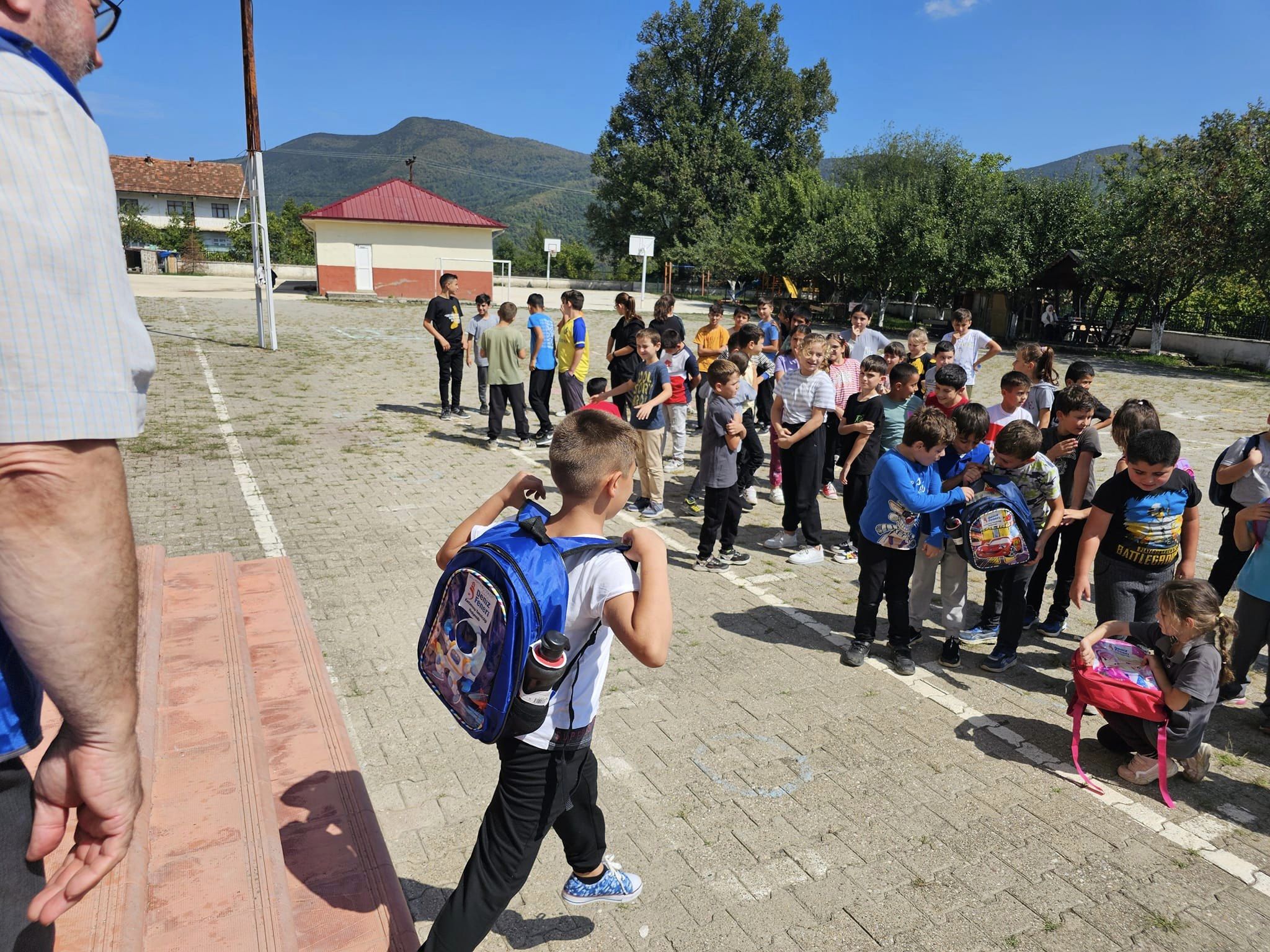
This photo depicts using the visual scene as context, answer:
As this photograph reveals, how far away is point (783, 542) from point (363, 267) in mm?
34072

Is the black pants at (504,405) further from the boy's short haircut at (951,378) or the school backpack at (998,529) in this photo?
the school backpack at (998,529)

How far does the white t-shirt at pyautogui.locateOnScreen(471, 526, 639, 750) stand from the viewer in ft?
7.60

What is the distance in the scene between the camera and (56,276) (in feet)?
3.67

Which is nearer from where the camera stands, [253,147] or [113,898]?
[113,898]

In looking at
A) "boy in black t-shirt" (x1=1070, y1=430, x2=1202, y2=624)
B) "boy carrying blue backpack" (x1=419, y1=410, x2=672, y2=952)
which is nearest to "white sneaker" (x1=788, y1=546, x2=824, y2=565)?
"boy in black t-shirt" (x1=1070, y1=430, x2=1202, y2=624)

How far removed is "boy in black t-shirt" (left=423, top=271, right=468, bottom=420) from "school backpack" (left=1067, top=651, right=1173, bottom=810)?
9777 mm

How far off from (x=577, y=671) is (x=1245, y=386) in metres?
23.4

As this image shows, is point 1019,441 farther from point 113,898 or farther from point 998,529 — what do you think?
point 113,898

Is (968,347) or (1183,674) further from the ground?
(968,347)

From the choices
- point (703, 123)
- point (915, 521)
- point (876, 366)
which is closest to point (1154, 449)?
point (915, 521)

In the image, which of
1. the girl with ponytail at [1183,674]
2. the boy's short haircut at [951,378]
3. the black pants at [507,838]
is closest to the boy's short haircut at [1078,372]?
the boy's short haircut at [951,378]

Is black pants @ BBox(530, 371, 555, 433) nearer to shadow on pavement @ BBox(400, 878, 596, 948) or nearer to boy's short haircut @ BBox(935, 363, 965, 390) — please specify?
boy's short haircut @ BBox(935, 363, 965, 390)

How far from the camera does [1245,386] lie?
783 inches

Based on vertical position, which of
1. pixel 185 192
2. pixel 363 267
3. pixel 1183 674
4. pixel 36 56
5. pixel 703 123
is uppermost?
pixel 703 123
